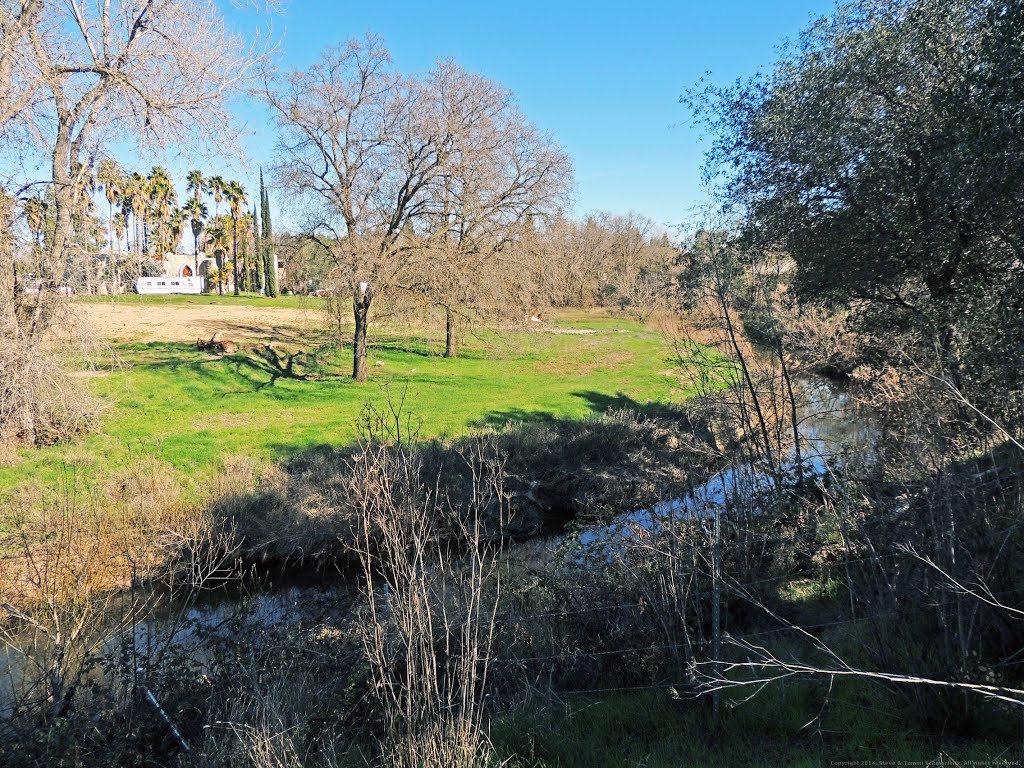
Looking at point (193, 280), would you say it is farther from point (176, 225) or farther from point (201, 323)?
point (201, 323)

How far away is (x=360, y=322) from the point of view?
21281 millimetres

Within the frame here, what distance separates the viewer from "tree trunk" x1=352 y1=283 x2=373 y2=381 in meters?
20.0

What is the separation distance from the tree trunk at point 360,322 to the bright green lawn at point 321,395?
0.48 m

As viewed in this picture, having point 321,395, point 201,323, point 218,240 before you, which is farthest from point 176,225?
point 321,395

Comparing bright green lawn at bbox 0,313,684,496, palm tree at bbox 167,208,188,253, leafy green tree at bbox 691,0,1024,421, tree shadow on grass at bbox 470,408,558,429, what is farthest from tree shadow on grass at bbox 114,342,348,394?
palm tree at bbox 167,208,188,253

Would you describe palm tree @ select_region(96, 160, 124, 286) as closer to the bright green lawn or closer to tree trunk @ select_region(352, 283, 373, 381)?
the bright green lawn

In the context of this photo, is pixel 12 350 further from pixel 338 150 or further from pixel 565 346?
pixel 565 346

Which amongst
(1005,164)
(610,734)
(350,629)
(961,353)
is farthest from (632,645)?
(1005,164)

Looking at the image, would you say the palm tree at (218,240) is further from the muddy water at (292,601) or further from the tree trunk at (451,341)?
the muddy water at (292,601)

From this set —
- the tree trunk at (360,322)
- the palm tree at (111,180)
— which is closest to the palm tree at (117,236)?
the palm tree at (111,180)

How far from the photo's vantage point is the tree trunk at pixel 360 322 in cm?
1995

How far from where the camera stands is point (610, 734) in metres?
4.66

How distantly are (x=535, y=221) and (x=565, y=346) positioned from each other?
9.04m

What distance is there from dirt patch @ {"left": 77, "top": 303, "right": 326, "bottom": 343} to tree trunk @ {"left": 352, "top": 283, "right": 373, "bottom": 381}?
9.87 ft
